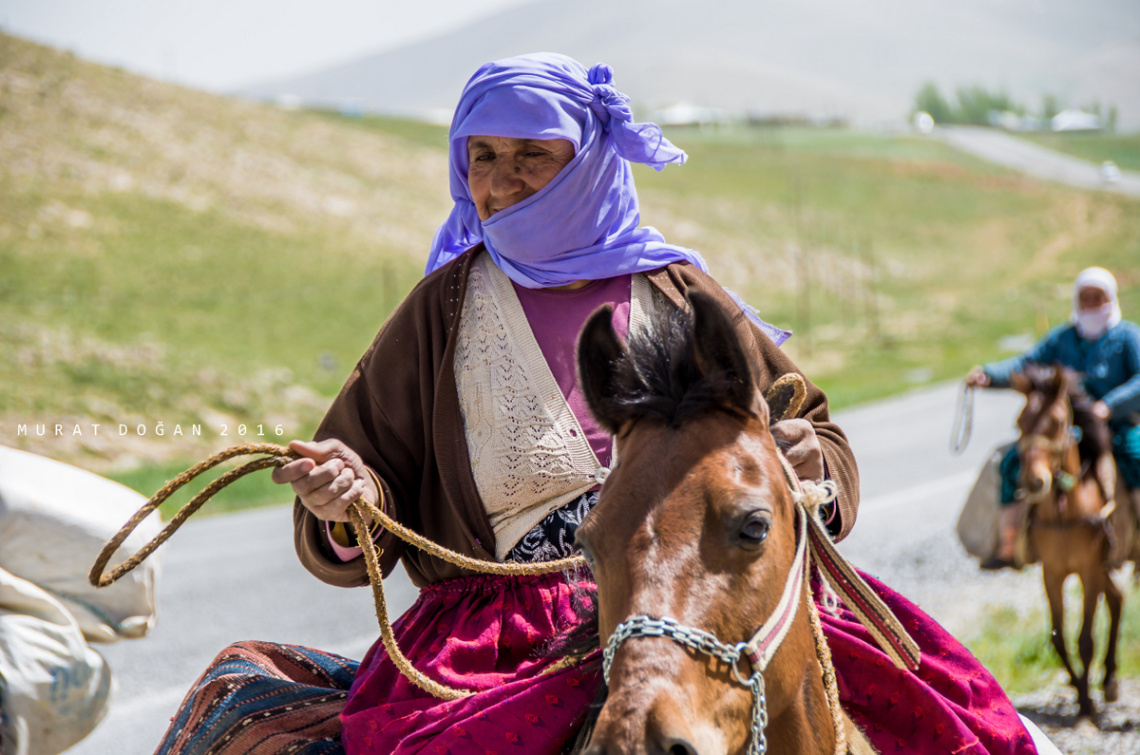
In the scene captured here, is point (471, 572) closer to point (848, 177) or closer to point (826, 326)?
point (826, 326)

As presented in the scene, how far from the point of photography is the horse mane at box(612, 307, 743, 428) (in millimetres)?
1768

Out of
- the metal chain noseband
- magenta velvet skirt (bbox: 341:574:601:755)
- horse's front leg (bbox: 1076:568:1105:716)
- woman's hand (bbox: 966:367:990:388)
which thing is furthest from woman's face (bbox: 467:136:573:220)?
horse's front leg (bbox: 1076:568:1105:716)

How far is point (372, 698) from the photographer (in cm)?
228

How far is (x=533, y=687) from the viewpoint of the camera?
1974 millimetres

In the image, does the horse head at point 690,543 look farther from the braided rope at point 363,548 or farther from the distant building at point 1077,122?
the distant building at point 1077,122

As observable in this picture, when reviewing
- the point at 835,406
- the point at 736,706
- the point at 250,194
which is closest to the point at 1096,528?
the point at 736,706

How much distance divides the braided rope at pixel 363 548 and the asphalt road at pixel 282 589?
3.71 meters

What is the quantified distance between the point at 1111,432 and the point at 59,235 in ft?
101

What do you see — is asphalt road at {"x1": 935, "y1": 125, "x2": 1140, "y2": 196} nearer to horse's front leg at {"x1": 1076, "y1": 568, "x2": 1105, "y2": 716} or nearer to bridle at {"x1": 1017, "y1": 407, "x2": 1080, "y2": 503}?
bridle at {"x1": 1017, "y1": 407, "x2": 1080, "y2": 503}

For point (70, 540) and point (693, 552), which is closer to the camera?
point (693, 552)

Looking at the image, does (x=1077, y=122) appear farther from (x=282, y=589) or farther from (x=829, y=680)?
(x=829, y=680)

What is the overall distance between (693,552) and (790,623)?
0.26 metres

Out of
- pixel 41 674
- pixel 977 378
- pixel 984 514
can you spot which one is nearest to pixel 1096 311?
Result: pixel 977 378

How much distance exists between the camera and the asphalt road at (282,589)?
20.4 ft
